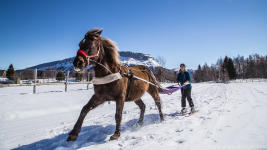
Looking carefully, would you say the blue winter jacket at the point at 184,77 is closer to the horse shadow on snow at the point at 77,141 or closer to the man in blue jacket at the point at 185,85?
the man in blue jacket at the point at 185,85

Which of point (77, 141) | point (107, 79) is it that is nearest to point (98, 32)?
point (107, 79)

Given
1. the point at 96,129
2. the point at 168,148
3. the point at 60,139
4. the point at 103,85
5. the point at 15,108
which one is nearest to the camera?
the point at 168,148

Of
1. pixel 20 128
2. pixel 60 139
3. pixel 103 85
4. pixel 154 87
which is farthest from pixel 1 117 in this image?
pixel 154 87

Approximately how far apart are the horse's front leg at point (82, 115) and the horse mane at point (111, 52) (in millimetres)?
836

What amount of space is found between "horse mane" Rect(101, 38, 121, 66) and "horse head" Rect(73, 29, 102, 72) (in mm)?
231

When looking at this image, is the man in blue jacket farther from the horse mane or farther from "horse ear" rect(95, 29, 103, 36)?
"horse ear" rect(95, 29, 103, 36)

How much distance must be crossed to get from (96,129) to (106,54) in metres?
1.95

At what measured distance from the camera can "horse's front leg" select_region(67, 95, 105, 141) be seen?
8.65ft

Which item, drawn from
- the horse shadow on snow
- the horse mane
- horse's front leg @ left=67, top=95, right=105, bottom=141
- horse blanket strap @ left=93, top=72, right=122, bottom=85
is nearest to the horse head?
the horse mane

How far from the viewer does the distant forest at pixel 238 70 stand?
64.4 metres

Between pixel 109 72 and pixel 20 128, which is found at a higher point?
pixel 109 72

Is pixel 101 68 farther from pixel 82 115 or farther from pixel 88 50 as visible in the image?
pixel 82 115

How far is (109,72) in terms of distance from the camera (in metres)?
2.78

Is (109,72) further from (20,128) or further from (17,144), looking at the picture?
(20,128)
